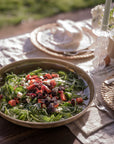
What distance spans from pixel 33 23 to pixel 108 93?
11.7ft

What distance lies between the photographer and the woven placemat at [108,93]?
5.47ft

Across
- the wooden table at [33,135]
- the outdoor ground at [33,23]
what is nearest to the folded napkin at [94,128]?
the wooden table at [33,135]

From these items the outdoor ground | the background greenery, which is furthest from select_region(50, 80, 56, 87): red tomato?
the background greenery

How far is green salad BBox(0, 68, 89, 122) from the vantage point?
1.52 m

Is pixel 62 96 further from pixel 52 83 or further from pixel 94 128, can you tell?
pixel 94 128

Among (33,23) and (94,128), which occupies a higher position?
(94,128)

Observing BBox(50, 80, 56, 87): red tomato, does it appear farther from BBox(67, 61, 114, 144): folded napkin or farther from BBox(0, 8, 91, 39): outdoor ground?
BBox(0, 8, 91, 39): outdoor ground

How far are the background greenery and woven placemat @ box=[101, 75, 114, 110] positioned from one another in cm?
348

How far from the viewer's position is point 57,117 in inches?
58.4

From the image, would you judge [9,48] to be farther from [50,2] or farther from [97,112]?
[50,2]

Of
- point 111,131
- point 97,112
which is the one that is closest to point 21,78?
point 97,112

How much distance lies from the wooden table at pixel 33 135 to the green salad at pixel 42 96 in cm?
9

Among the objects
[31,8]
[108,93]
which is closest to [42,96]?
[108,93]

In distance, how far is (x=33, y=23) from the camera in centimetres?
497
